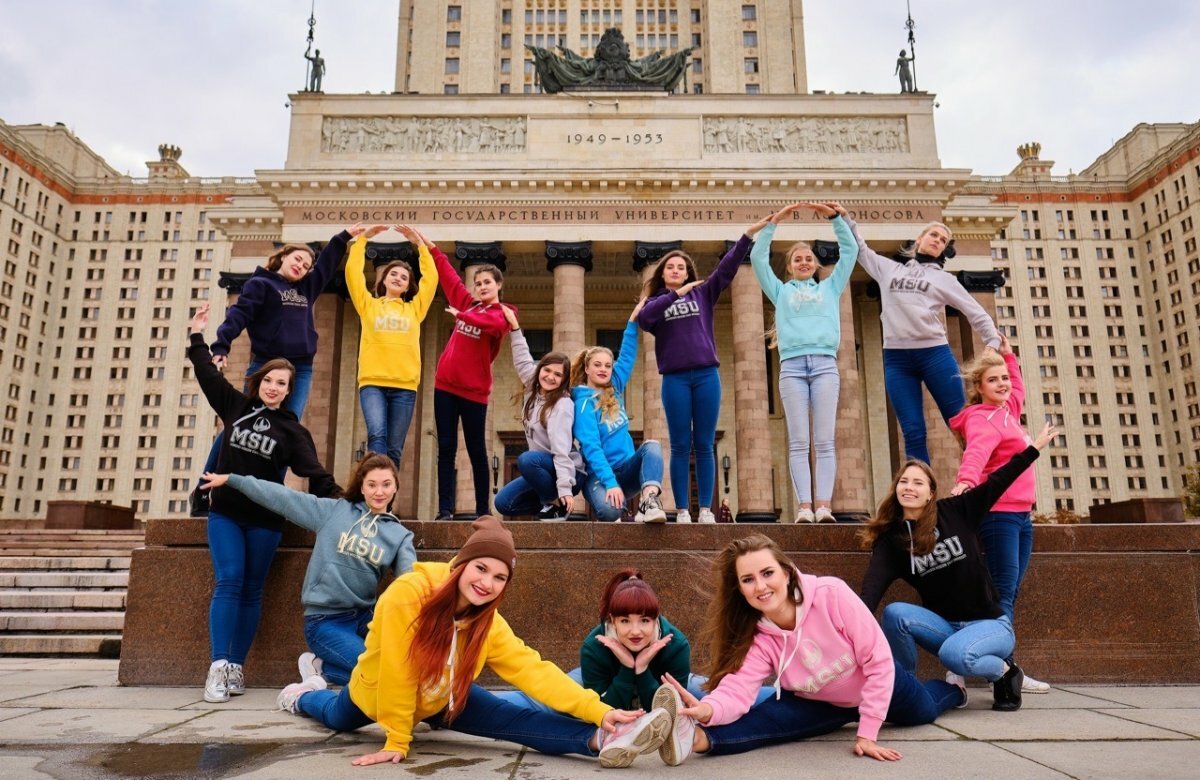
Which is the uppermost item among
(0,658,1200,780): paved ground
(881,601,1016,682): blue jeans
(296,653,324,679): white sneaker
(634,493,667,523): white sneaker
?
(634,493,667,523): white sneaker

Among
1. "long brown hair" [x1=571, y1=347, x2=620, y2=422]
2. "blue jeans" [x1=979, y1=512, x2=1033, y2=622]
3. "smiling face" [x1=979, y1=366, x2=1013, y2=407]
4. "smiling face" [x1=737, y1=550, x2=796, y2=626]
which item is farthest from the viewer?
"long brown hair" [x1=571, y1=347, x2=620, y2=422]

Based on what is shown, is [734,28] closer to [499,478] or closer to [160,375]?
[499,478]

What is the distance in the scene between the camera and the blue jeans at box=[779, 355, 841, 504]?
7.21 meters

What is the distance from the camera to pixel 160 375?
68.3 m

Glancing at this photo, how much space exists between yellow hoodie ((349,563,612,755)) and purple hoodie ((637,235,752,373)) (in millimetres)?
3653

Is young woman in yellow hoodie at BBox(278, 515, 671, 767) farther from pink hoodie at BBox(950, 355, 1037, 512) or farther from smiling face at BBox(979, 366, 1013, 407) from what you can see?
smiling face at BBox(979, 366, 1013, 407)

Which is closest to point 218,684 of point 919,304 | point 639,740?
point 639,740

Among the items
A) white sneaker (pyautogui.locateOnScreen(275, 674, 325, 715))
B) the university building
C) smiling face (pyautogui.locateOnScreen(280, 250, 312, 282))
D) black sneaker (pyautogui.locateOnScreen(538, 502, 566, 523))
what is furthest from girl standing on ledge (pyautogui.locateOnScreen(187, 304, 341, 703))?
the university building

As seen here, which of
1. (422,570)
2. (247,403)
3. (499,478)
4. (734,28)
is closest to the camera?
(422,570)

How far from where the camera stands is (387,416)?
7.46 metres

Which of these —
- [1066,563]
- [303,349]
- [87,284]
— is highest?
[87,284]

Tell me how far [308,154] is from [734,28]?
33690 millimetres

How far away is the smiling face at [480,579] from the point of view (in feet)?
12.1

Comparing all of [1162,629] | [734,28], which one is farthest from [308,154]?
[734,28]
